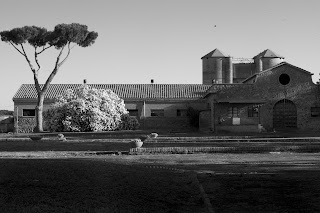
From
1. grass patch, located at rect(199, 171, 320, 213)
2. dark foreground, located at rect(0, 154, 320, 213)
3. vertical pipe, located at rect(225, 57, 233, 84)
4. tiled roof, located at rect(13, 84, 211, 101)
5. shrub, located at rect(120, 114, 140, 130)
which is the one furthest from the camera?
vertical pipe, located at rect(225, 57, 233, 84)

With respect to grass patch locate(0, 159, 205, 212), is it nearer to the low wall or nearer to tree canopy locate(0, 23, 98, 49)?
the low wall

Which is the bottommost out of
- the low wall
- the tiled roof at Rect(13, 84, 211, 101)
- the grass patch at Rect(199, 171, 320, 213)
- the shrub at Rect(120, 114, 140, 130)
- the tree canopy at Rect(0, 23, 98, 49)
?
the grass patch at Rect(199, 171, 320, 213)

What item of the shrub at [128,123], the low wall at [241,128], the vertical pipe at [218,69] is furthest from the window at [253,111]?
the vertical pipe at [218,69]

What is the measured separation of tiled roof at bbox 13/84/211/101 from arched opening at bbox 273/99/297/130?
1322cm

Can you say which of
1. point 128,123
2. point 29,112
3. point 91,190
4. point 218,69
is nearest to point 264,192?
point 91,190

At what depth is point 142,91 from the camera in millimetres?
54594

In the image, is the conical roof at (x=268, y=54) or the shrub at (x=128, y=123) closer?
the shrub at (x=128, y=123)

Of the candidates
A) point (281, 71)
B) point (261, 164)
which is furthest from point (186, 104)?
point (261, 164)

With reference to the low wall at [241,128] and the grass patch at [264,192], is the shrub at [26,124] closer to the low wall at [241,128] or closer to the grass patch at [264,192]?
the low wall at [241,128]

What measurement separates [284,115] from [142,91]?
58.5 feet

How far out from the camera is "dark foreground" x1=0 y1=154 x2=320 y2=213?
25.6 ft

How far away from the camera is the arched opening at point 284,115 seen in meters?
41.1

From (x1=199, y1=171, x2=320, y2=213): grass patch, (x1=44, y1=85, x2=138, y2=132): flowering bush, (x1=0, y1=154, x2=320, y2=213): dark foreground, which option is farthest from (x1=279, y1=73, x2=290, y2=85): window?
(x1=199, y1=171, x2=320, y2=213): grass patch

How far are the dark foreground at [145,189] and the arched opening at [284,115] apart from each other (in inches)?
1147
